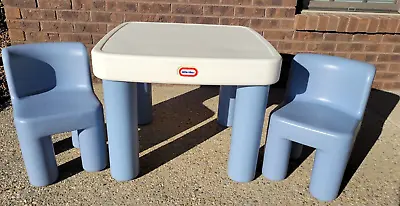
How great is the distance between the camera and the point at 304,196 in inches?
84.2

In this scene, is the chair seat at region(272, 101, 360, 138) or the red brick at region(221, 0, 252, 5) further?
the red brick at region(221, 0, 252, 5)

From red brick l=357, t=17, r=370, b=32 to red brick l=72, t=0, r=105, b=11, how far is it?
214 cm

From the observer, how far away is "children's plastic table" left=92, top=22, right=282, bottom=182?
1.81 metres

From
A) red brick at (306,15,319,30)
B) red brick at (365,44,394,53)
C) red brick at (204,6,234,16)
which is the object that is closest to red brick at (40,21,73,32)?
red brick at (204,6,234,16)

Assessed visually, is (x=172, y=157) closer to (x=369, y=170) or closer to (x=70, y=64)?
(x=70, y=64)

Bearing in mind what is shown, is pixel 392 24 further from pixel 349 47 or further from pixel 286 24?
pixel 286 24

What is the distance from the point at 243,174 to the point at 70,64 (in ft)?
4.14

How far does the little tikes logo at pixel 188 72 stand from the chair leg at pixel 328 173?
32.1 inches

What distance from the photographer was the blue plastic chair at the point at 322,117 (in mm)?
1985

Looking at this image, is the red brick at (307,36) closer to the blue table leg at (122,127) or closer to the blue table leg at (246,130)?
the blue table leg at (246,130)

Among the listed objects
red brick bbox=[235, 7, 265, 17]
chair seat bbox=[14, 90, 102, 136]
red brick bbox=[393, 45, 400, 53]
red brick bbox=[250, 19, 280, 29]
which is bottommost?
chair seat bbox=[14, 90, 102, 136]

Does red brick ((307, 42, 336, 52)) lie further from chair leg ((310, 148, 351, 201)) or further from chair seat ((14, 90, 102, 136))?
chair seat ((14, 90, 102, 136))

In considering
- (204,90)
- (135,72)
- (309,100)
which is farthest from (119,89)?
(204,90)

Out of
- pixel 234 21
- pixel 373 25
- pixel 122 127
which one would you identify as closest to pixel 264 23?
pixel 234 21
